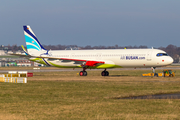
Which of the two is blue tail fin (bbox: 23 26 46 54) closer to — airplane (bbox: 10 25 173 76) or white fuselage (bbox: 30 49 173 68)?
airplane (bbox: 10 25 173 76)

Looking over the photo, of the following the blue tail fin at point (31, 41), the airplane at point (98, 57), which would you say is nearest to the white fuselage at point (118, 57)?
the airplane at point (98, 57)

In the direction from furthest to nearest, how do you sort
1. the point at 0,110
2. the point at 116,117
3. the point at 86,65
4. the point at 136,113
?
the point at 86,65 → the point at 0,110 → the point at 136,113 → the point at 116,117

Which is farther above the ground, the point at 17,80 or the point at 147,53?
the point at 147,53

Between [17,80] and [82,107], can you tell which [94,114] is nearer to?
[82,107]

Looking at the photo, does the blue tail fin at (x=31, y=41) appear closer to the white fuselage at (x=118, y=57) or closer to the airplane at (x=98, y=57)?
the airplane at (x=98, y=57)

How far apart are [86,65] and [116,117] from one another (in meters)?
39.6

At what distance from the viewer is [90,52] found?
187ft

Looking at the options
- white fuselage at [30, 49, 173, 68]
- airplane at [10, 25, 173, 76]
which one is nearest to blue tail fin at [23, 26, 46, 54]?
airplane at [10, 25, 173, 76]

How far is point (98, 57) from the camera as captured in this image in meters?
55.7

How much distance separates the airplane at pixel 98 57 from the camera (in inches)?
2037

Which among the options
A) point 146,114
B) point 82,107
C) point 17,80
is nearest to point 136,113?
point 146,114

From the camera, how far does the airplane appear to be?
51.8 metres

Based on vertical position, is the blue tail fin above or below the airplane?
above

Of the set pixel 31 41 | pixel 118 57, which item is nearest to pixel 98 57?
pixel 118 57
